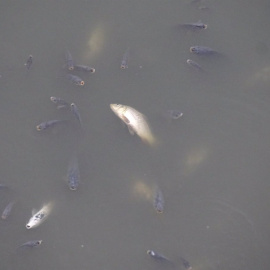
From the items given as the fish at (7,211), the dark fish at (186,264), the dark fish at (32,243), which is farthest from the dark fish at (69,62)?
the dark fish at (186,264)

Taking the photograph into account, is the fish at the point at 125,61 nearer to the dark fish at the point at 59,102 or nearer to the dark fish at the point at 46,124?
the dark fish at the point at 59,102

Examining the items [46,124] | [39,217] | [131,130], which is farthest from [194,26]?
[39,217]

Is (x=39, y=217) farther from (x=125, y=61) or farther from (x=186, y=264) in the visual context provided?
(x=125, y=61)

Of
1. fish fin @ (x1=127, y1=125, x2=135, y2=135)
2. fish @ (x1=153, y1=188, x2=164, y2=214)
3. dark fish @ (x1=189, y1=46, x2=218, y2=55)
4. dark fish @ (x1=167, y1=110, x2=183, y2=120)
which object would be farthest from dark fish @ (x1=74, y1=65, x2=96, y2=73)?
fish @ (x1=153, y1=188, x2=164, y2=214)

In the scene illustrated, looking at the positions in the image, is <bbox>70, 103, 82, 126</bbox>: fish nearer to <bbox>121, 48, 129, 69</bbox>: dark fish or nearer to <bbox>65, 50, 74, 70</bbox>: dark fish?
<bbox>65, 50, 74, 70</bbox>: dark fish

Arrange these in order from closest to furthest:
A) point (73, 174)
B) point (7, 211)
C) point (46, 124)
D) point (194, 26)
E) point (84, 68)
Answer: point (7, 211) → point (73, 174) → point (46, 124) → point (84, 68) → point (194, 26)

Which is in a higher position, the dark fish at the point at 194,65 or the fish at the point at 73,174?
the dark fish at the point at 194,65

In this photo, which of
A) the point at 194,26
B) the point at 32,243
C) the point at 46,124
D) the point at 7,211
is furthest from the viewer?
the point at 194,26

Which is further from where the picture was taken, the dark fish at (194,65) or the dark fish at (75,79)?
the dark fish at (194,65)
